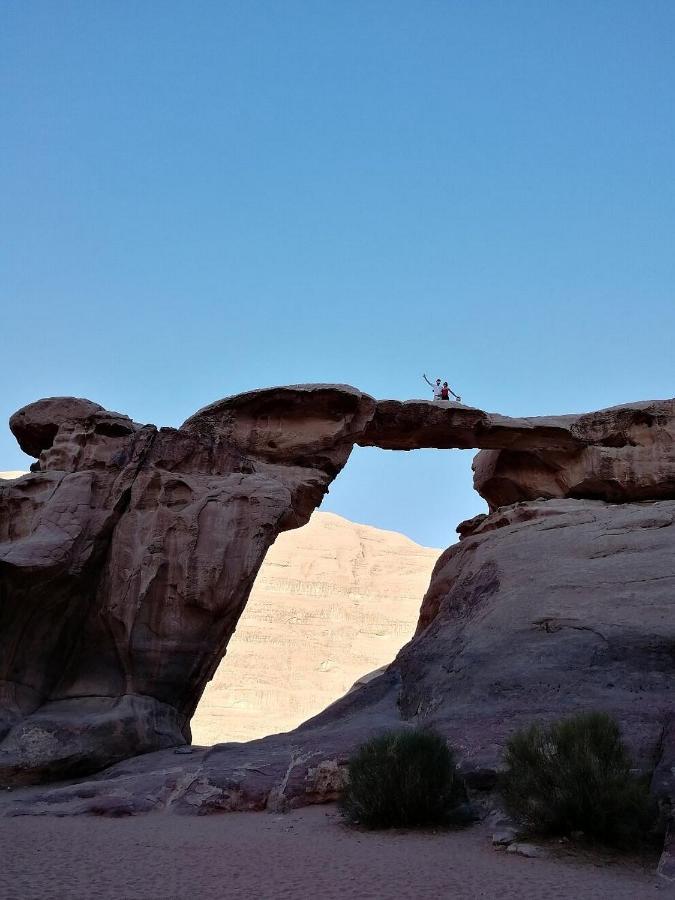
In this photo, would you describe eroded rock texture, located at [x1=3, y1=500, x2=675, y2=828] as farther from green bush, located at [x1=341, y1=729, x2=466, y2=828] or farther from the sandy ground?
the sandy ground

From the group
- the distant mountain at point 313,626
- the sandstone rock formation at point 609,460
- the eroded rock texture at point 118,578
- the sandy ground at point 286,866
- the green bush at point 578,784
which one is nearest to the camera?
the sandy ground at point 286,866

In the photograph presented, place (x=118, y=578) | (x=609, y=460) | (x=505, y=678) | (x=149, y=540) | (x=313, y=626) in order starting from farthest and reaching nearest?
(x=313, y=626) → (x=609, y=460) → (x=149, y=540) → (x=118, y=578) → (x=505, y=678)

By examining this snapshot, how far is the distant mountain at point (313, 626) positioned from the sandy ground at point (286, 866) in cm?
2733

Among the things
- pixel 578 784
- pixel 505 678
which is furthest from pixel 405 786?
pixel 505 678

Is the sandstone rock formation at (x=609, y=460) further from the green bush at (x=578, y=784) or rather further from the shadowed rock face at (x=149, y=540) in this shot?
the green bush at (x=578, y=784)

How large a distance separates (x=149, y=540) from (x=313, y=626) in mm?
32940

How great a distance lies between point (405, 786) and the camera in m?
7.21

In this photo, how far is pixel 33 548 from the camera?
12109 mm

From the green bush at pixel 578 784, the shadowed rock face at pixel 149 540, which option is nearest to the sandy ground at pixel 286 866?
the green bush at pixel 578 784

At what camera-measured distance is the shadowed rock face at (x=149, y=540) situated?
11688mm

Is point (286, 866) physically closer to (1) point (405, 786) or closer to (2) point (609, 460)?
(1) point (405, 786)

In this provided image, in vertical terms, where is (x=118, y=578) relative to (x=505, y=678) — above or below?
above

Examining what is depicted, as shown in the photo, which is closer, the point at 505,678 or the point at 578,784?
the point at 578,784

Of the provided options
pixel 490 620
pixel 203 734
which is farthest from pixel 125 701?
pixel 203 734
